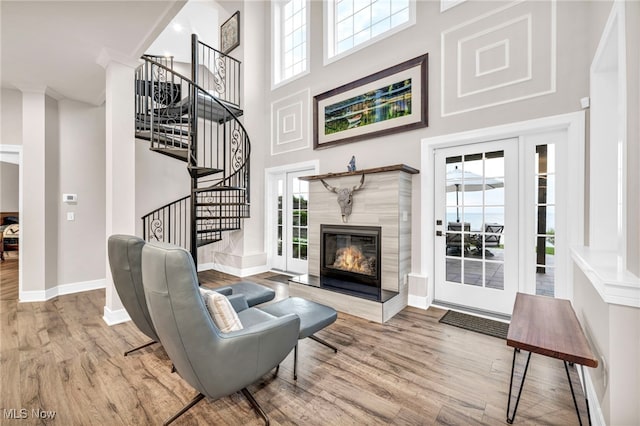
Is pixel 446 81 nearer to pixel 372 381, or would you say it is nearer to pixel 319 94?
pixel 319 94

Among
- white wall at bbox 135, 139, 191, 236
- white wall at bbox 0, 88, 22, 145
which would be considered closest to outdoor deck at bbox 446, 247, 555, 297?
white wall at bbox 135, 139, 191, 236

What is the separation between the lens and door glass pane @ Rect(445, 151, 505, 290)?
3033 millimetres

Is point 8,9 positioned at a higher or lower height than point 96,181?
higher

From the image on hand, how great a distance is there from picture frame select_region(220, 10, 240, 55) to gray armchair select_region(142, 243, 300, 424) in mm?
5285

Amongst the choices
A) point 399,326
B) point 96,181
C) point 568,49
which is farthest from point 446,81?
point 96,181

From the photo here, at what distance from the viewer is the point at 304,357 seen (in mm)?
2250

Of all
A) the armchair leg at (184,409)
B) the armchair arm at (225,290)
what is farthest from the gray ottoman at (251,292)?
the armchair leg at (184,409)

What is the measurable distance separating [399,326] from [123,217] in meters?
3.23

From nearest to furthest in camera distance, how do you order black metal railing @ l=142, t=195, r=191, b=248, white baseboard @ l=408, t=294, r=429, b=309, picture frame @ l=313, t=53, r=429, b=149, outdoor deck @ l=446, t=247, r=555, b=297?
outdoor deck @ l=446, t=247, r=555, b=297 → white baseboard @ l=408, t=294, r=429, b=309 → picture frame @ l=313, t=53, r=429, b=149 → black metal railing @ l=142, t=195, r=191, b=248

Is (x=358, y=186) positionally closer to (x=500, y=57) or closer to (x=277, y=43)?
(x=500, y=57)

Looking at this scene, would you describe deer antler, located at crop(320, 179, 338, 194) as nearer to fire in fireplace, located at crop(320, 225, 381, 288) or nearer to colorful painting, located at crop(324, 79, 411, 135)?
fire in fireplace, located at crop(320, 225, 381, 288)

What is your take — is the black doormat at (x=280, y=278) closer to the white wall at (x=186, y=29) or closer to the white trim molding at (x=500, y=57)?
the white trim molding at (x=500, y=57)

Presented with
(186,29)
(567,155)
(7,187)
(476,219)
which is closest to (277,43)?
(186,29)

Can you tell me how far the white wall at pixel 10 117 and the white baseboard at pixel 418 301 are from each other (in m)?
5.58
